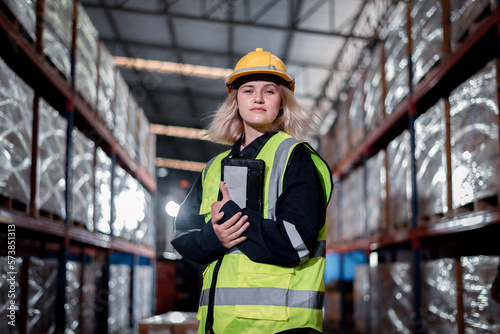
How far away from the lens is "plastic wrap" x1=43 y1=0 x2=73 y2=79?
461 centimetres

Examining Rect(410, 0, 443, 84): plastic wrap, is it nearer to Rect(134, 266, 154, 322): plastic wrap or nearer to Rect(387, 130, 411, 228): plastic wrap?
Rect(387, 130, 411, 228): plastic wrap

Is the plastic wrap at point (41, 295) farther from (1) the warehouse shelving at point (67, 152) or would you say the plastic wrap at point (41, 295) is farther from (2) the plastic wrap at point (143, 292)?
(2) the plastic wrap at point (143, 292)

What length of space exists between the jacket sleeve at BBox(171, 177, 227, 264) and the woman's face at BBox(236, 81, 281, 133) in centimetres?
35

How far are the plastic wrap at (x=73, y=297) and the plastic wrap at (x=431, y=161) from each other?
383cm

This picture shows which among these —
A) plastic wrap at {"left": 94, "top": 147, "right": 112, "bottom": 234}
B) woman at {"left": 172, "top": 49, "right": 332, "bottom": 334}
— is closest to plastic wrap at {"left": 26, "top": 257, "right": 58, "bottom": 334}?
plastic wrap at {"left": 94, "top": 147, "right": 112, "bottom": 234}

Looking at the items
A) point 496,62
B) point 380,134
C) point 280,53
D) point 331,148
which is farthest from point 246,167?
point 280,53

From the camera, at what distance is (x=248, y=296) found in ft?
5.31

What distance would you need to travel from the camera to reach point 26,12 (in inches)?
156

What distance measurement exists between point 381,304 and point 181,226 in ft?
17.7

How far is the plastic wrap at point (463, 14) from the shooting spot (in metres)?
4.01

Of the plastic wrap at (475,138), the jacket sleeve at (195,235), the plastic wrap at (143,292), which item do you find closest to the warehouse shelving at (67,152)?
the plastic wrap at (143,292)

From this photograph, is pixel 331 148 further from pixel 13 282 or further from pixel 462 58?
pixel 13 282

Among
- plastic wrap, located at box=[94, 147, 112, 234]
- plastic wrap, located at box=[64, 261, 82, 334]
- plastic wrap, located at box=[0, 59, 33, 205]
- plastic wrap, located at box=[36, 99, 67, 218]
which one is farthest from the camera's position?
plastic wrap, located at box=[94, 147, 112, 234]

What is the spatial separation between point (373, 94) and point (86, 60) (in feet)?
13.1
